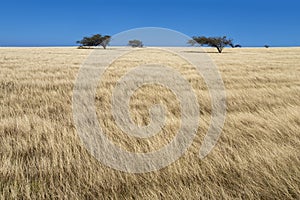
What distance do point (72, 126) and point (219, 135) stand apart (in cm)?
254

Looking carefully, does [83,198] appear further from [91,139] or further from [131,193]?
[91,139]

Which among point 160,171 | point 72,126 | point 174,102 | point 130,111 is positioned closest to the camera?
point 160,171

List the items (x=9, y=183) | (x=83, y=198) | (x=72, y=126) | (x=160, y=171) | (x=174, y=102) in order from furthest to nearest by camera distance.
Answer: (x=174, y=102) < (x=72, y=126) < (x=160, y=171) < (x=9, y=183) < (x=83, y=198)

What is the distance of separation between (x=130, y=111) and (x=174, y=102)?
1.47 metres

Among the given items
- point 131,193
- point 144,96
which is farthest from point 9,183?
point 144,96

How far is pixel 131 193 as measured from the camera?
8.18 feet

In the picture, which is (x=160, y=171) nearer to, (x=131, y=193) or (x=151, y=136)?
(x=131, y=193)

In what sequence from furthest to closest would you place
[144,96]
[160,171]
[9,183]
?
[144,96] < [160,171] < [9,183]

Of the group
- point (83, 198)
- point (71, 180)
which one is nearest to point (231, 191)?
point (83, 198)

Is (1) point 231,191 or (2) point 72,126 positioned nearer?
(1) point 231,191

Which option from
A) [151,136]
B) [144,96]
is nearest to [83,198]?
[151,136]

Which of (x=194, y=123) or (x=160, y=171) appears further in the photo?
(x=194, y=123)

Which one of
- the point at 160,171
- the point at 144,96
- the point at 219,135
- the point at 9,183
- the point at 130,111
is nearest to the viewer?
the point at 9,183

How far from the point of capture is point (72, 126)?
445 centimetres
